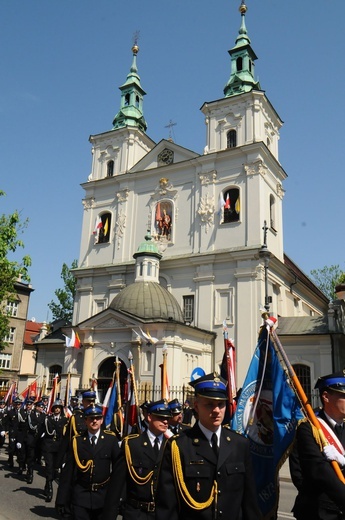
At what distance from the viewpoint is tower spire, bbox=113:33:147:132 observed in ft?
124

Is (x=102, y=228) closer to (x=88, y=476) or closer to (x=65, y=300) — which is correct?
(x=65, y=300)

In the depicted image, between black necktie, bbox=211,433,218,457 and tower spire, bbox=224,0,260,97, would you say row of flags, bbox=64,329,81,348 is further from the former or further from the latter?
black necktie, bbox=211,433,218,457

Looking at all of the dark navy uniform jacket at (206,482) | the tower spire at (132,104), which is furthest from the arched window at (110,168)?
the dark navy uniform jacket at (206,482)

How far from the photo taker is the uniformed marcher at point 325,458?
3.51 meters

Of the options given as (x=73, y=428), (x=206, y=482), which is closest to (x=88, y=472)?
(x=73, y=428)

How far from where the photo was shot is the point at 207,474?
11.3 feet

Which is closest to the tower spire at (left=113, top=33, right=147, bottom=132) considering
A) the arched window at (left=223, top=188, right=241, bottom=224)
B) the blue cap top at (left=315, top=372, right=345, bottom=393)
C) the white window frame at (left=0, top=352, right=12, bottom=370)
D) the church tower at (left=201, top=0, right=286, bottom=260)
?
the church tower at (left=201, top=0, right=286, bottom=260)

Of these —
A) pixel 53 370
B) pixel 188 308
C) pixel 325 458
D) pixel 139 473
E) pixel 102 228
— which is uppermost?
pixel 102 228

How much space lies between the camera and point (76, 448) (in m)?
6.09

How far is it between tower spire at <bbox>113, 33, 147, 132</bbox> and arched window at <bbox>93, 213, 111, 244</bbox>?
774cm

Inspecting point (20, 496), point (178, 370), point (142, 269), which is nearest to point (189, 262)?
point (142, 269)

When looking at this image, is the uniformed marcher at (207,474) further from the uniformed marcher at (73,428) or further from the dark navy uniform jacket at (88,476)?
the uniformed marcher at (73,428)

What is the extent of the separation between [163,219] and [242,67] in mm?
13404

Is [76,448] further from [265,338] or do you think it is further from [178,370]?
[178,370]
